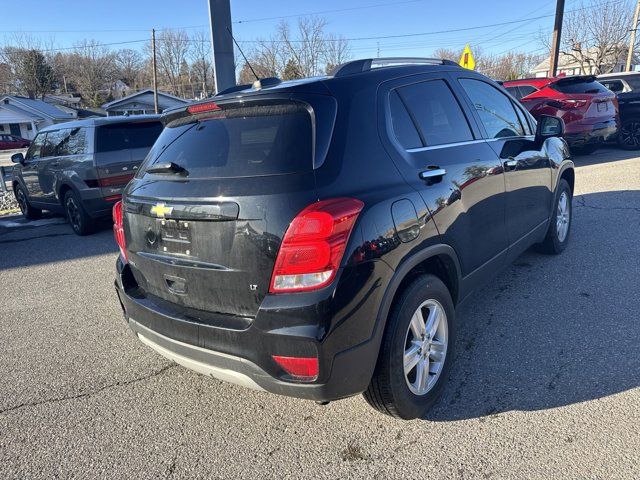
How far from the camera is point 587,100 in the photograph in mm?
9930

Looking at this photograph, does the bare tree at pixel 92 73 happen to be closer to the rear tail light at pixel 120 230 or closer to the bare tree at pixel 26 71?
the bare tree at pixel 26 71

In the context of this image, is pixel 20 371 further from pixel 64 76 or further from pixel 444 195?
pixel 64 76

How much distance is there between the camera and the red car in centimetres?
996

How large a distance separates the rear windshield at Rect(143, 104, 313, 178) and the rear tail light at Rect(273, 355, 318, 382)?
0.86 m

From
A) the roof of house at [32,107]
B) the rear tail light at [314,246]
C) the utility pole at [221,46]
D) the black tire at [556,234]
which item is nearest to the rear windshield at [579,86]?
the black tire at [556,234]

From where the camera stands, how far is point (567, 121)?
396 inches

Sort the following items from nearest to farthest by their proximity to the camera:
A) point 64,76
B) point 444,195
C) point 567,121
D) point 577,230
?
point 444,195 < point 577,230 < point 567,121 < point 64,76

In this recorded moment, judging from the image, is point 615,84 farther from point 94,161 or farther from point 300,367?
point 300,367

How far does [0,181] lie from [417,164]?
13768 millimetres

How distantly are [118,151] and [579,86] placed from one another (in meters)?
9.50

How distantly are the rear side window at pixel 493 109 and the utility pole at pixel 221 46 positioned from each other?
522 cm

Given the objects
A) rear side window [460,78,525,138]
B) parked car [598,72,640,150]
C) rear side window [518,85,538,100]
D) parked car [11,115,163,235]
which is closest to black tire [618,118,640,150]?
parked car [598,72,640,150]

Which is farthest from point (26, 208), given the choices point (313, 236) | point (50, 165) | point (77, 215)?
point (313, 236)

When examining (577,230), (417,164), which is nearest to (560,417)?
(417,164)
